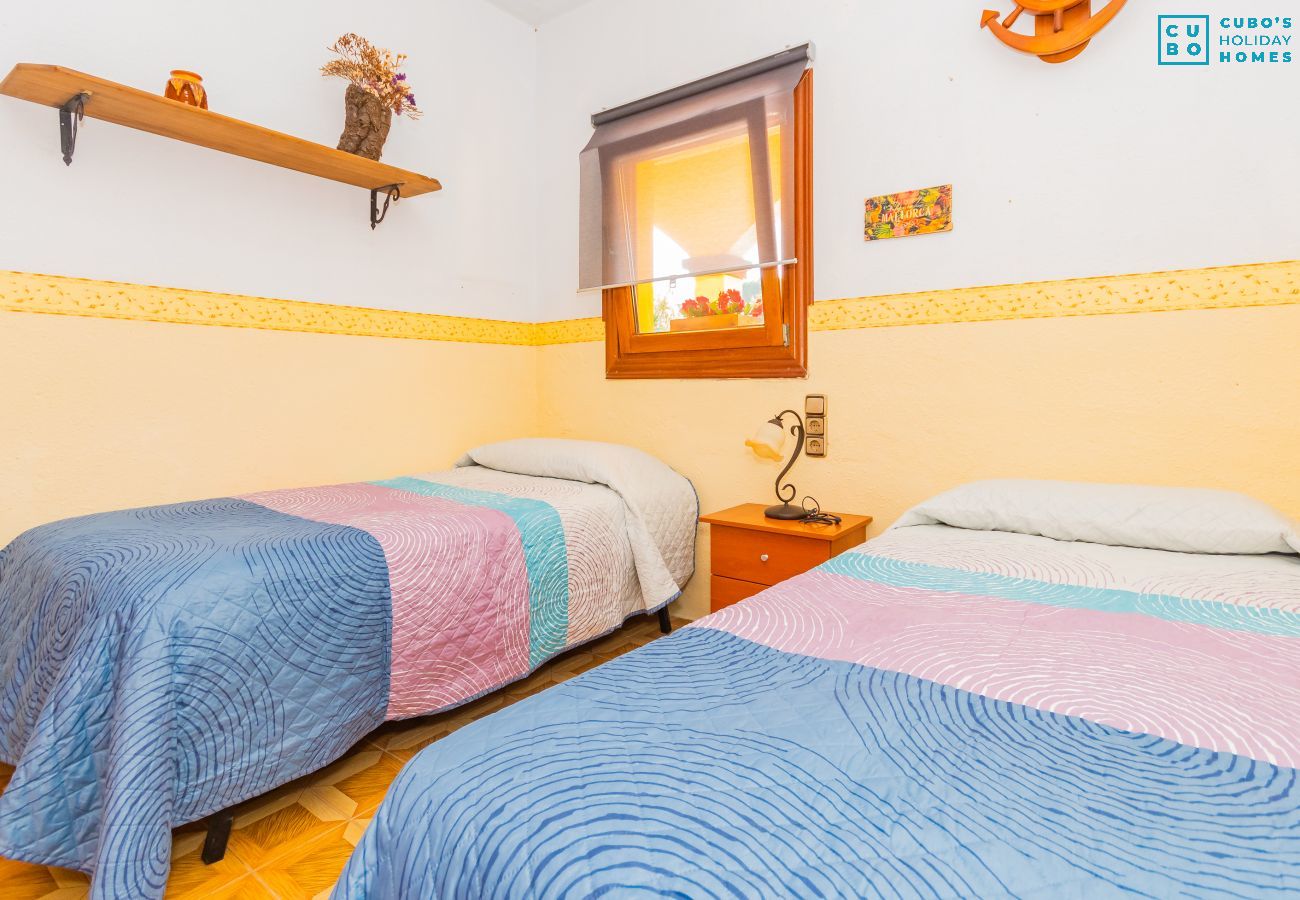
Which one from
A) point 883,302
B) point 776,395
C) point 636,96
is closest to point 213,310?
point 636,96

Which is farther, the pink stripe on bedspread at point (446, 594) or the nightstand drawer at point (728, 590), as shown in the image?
the nightstand drawer at point (728, 590)

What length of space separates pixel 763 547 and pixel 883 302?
3.29 feet

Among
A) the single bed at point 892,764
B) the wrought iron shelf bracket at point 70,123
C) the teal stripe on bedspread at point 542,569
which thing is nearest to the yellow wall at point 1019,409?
the single bed at point 892,764

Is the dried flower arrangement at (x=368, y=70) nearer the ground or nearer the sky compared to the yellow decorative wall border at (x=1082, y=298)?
nearer the sky

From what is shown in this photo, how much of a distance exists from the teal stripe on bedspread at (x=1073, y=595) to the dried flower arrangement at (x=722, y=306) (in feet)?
4.79

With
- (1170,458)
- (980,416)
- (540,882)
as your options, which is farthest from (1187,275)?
(540,882)

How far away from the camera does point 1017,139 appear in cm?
214

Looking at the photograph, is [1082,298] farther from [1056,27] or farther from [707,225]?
[707,225]

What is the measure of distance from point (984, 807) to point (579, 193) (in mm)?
3132

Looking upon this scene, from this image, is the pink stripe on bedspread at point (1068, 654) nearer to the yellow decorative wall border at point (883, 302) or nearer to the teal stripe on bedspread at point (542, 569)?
the teal stripe on bedspread at point (542, 569)

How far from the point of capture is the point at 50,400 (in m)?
2.04

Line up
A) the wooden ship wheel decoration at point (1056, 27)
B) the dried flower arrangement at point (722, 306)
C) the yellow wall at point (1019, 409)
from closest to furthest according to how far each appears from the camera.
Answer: the yellow wall at point (1019, 409), the wooden ship wheel decoration at point (1056, 27), the dried flower arrangement at point (722, 306)

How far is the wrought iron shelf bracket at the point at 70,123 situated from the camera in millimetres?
1943

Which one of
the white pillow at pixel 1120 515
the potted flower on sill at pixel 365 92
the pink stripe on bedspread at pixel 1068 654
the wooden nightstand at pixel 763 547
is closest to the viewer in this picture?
the pink stripe on bedspread at pixel 1068 654
